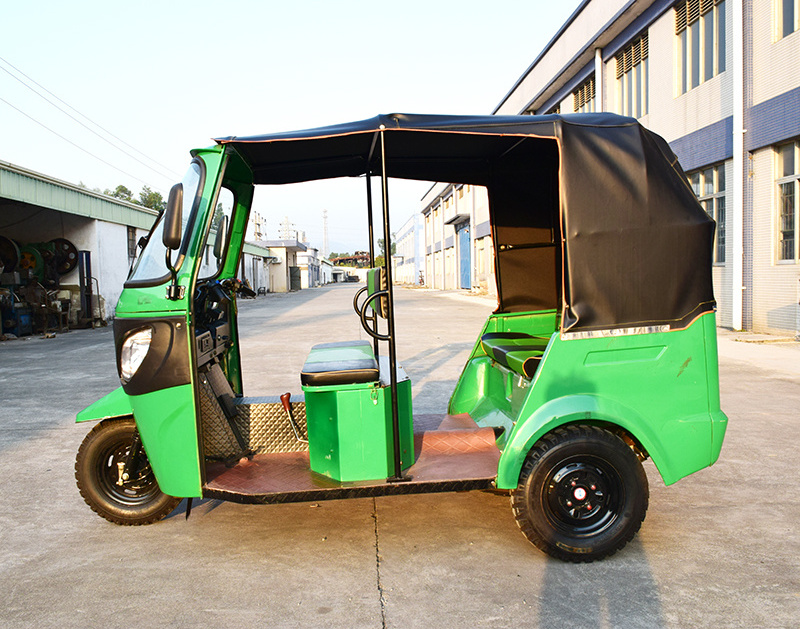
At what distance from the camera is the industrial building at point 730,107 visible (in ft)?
39.5

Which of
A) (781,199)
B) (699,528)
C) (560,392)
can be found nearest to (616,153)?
(560,392)

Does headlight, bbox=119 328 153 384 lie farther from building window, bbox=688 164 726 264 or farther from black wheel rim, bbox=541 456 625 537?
building window, bbox=688 164 726 264

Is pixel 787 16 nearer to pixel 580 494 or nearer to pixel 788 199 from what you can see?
pixel 788 199

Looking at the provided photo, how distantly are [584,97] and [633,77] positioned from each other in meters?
3.86

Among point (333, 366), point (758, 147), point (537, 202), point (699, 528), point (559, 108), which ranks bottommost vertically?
point (699, 528)

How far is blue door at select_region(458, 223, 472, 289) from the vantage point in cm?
4444

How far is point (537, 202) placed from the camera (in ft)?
16.8

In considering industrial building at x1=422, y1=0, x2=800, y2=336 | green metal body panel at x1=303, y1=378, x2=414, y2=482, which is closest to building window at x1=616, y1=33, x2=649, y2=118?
industrial building at x1=422, y1=0, x2=800, y2=336

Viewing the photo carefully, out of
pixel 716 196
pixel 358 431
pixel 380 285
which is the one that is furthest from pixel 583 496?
pixel 716 196

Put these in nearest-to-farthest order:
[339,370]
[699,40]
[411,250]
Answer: [339,370] < [699,40] < [411,250]

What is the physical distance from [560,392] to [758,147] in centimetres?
1168

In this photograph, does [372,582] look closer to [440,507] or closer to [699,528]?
[440,507]

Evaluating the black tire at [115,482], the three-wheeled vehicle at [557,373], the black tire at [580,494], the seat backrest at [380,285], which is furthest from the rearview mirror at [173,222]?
the black tire at [580,494]

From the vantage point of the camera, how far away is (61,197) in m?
18.5
